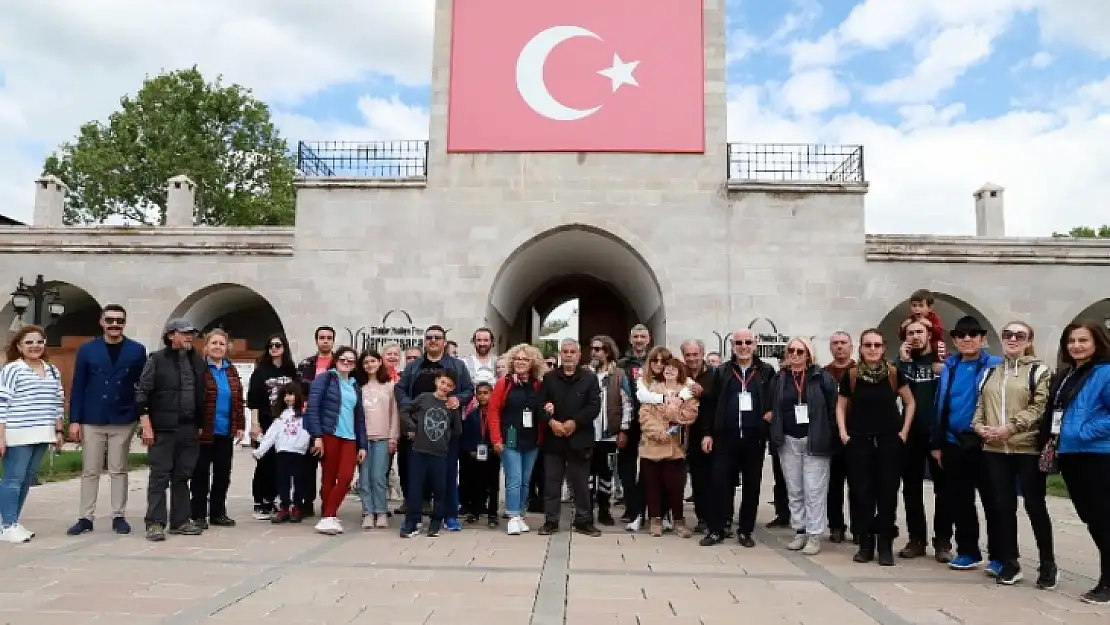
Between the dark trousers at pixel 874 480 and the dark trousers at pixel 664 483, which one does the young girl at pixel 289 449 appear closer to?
the dark trousers at pixel 664 483

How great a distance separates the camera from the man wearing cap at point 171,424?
250 inches

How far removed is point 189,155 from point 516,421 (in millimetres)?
27301

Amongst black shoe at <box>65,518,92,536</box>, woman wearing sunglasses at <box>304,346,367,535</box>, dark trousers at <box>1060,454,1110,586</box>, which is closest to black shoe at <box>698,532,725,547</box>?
dark trousers at <box>1060,454,1110,586</box>

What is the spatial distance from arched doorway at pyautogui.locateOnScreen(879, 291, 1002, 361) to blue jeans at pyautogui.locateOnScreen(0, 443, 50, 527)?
12.0 m

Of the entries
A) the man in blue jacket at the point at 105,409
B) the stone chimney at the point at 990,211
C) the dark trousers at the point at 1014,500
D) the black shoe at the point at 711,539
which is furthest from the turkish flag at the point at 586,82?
the dark trousers at the point at 1014,500

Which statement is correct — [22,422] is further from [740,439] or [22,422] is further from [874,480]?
[874,480]

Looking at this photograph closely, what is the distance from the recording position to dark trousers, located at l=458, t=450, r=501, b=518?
738 centimetres

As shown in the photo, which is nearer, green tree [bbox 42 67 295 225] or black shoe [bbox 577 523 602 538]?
black shoe [bbox 577 523 602 538]

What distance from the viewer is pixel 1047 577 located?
16.8 feet

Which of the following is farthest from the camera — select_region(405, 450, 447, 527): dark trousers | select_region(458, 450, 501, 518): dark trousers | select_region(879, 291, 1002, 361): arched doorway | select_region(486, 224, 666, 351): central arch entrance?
select_region(486, 224, 666, 351): central arch entrance

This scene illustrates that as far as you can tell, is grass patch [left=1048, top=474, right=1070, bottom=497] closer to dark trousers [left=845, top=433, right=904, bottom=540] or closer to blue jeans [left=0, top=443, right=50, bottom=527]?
dark trousers [left=845, top=433, right=904, bottom=540]

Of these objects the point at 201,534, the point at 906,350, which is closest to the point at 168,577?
the point at 201,534

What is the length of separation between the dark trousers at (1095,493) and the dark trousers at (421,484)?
480 cm

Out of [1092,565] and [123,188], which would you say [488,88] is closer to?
[1092,565]
